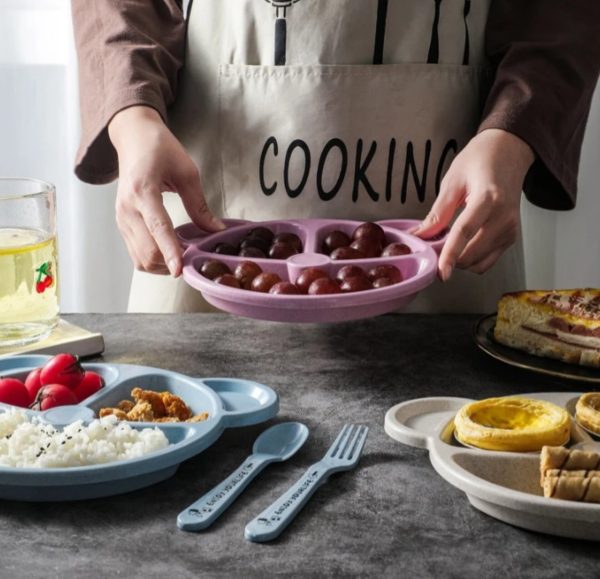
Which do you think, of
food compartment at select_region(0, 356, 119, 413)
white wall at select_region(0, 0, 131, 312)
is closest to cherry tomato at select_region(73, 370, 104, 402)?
food compartment at select_region(0, 356, 119, 413)

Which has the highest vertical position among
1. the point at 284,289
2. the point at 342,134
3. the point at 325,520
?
the point at 342,134

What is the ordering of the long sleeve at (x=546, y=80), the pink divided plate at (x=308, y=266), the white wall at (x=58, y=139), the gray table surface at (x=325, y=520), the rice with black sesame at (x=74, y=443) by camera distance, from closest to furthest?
the gray table surface at (x=325, y=520) → the rice with black sesame at (x=74, y=443) → the pink divided plate at (x=308, y=266) → the long sleeve at (x=546, y=80) → the white wall at (x=58, y=139)

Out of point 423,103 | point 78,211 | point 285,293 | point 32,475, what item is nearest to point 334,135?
point 423,103

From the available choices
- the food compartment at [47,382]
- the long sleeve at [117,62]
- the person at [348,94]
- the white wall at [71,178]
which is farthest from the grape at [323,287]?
the white wall at [71,178]

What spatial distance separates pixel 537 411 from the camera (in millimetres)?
971

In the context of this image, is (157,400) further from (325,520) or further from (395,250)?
(395,250)

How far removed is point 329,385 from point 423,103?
20.3 inches

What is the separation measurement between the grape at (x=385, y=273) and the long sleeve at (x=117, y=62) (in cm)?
42

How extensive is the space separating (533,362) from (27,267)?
0.58m

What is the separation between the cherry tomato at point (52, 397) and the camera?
3.35 feet

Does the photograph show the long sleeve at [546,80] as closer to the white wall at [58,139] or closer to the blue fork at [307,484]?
the blue fork at [307,484]

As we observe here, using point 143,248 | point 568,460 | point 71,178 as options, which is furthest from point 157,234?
point 71,178

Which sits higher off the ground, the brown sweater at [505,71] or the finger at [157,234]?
the brown sweater at [505,71]

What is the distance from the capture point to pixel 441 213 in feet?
4.36
